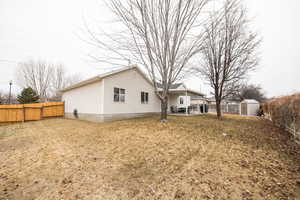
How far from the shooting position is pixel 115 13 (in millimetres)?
6734

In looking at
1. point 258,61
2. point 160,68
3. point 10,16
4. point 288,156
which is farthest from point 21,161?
point 258,61

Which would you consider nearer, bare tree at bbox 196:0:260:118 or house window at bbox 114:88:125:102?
bare tree at bbox 196:0:260:118

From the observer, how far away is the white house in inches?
359

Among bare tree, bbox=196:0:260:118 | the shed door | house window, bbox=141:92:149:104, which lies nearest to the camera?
bare tree, bbox=196:0:260:118

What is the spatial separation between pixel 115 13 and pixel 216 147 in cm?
823

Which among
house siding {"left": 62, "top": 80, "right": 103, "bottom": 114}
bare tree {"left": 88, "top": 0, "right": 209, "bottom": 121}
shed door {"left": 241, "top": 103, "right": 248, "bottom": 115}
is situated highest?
bare tree {"left": 88, "top": 0, "right": 209, "bottom": 121}

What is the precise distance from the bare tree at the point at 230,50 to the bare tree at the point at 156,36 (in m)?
2.56

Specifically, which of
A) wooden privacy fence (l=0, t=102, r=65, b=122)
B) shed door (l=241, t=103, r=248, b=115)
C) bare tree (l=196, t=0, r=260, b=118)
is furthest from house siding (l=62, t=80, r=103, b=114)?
shed door (l=241, t=103, r=248, b=115)

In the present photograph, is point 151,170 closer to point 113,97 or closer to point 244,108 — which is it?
point 113,97

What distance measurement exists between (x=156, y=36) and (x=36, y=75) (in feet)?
96.7

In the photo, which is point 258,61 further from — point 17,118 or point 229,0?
point 17,118

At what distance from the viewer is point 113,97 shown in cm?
951

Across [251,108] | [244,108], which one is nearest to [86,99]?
[244,108]

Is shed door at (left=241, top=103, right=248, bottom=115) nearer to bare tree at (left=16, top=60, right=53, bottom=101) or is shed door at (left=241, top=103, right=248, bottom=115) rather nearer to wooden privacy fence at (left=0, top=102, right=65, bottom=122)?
wooden privacy fence at (left=0, top=102, right=65, bottom=122)
